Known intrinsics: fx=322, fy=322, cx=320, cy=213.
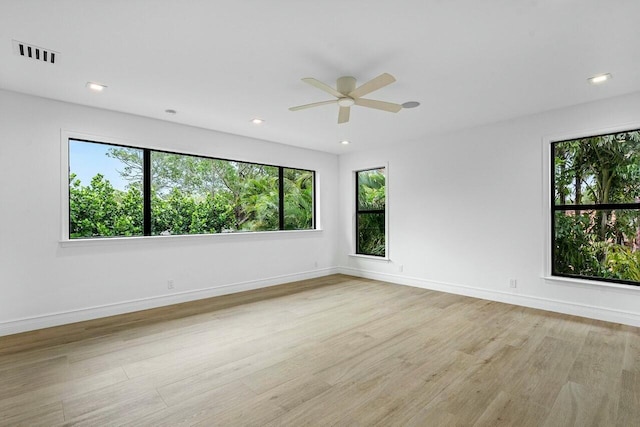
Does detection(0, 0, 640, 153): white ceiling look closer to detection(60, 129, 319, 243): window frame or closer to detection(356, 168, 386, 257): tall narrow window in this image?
detection(60, 129, 319, 243): window frame

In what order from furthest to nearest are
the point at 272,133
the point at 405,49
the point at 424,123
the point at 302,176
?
the point at 302,176, the point at 272,133, the point at 424,123, the point at 405,49

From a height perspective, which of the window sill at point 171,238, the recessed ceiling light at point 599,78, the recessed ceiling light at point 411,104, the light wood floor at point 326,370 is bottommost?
the light wood floor at point 326,370

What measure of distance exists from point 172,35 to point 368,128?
9.83ft

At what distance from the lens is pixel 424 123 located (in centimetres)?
452

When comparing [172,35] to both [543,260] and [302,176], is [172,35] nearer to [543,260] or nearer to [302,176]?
[302,176]

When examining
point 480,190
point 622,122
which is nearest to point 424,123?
point 480,190

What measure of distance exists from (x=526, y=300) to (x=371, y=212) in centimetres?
291

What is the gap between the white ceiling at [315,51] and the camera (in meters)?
2.06

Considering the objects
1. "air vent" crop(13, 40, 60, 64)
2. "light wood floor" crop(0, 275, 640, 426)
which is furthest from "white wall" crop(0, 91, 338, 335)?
"air vent" crop(13, 40, 60, 64)

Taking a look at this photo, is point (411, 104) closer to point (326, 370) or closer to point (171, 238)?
point (326, 370)

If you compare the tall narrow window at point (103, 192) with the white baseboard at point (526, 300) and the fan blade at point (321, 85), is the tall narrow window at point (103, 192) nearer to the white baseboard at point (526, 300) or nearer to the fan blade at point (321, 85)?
the fan blade at point (321, 85)

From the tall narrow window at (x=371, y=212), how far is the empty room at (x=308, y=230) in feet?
0.26

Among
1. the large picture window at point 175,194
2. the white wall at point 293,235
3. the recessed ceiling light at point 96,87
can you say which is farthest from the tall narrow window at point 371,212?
the recessed ceiling light at point 96,87

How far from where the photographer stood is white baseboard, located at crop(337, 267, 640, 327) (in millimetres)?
3564
